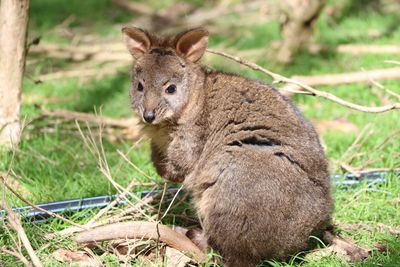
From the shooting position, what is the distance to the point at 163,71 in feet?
14.0

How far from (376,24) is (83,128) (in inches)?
168

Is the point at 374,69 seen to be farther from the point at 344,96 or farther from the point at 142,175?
the point at 142,175

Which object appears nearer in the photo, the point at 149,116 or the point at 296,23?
the point at 149,116

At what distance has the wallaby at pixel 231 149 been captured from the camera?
12.3 feet

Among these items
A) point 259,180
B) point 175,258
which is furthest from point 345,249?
point 175,258

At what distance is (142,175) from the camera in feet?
16.6

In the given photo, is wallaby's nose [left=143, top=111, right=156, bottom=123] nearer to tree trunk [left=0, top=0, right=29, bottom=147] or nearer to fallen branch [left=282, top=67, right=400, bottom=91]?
tree trunk [left=0, top=0, right=29, bottom=147]

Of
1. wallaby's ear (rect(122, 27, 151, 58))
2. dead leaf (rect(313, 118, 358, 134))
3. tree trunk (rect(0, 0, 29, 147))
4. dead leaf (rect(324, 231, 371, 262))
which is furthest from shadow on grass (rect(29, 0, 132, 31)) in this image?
dead leaf (rect(324, 231, 371, 262))

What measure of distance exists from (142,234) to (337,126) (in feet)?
8.67

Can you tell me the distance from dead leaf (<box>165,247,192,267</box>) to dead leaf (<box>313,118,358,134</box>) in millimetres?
2290

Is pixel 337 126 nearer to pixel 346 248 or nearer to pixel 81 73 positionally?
pixel 346 248

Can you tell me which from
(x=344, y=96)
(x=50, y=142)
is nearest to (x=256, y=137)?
(x=50, y=142)

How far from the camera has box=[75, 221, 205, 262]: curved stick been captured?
401cm

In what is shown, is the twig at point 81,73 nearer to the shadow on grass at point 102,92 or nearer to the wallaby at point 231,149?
the shadow on grass at point 102,92
